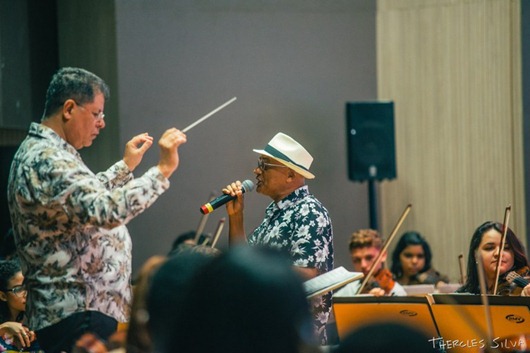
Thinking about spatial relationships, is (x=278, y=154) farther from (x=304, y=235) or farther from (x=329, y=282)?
(x=329, y=282)

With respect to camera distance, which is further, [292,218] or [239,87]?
[239,87]

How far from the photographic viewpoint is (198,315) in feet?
3.78

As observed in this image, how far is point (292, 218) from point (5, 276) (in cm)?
146

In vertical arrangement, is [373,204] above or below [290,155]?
below

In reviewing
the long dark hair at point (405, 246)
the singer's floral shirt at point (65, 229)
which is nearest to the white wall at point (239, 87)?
the long dark hair at point (405, 246)

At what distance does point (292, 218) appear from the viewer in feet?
11.5

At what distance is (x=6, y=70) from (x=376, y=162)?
9.15 ft

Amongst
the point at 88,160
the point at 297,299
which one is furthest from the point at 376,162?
the point at 297,299

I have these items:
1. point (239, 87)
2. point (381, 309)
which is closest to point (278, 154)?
point (381, 309)

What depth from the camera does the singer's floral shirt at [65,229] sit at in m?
2.53

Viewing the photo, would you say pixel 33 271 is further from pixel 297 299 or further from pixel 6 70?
pixel 6 70

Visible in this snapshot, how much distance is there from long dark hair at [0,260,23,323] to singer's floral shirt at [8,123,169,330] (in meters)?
1.47

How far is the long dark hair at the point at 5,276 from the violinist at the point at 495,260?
2.05 metres

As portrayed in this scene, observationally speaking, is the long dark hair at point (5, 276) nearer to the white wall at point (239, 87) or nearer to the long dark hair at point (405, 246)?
the white wall at point (239, 87)
